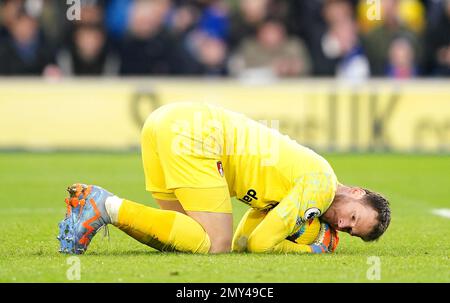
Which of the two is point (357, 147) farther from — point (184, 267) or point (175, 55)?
point (184, 267)

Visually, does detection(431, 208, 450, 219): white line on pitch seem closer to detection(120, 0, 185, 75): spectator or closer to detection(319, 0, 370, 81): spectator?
detection(319, 0, 370, 81): spectator

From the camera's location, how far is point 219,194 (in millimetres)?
7961

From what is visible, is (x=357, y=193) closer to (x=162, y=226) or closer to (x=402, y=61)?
(x=162, y=226)

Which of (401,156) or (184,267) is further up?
(184,267)

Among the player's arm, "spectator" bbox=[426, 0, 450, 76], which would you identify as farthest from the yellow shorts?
"spectator" bbox=[426, 0, 450, 76]

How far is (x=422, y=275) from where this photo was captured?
706cm

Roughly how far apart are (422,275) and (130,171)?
9485 mm

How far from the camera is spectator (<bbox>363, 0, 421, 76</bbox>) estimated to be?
2025 centimetres

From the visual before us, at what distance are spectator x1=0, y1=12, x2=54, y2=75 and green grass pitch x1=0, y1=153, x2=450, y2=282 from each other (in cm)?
455

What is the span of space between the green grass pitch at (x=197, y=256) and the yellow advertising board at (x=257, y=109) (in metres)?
3.60

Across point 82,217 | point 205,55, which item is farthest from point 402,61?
point 82,217

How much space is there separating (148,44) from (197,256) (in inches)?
485

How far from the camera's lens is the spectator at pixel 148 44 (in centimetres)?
1966
